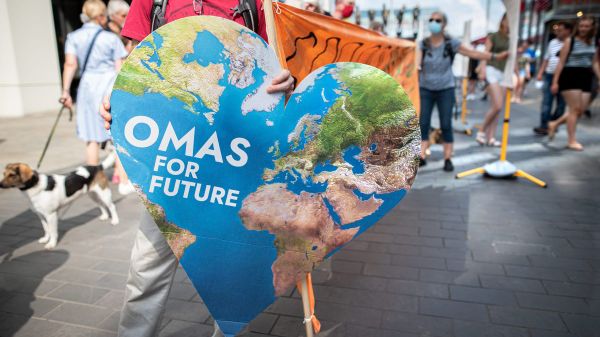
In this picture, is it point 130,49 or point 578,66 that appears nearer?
point 130,49

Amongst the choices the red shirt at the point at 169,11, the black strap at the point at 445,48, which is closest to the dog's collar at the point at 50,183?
the red shirt at the point at 169,11

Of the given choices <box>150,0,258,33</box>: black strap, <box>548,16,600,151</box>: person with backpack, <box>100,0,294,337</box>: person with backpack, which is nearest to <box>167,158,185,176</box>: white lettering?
<box>100,0,294,337</box>: person with backpack

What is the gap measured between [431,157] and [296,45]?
5.40 metres

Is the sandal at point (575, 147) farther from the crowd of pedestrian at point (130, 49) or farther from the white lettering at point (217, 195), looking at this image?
the white lettering at point (217, 195)

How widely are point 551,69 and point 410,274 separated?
23.6ft

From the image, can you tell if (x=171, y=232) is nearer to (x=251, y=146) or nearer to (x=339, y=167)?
(x=251, y=146)

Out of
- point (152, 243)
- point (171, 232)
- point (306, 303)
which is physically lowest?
point (306, 303)

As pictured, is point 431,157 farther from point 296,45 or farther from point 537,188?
point 296,45

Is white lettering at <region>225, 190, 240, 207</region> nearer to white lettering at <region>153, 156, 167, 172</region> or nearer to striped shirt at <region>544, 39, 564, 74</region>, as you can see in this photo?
white lettering at <region>153, 156, 167, 172</region>

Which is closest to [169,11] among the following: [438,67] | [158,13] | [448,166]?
[158,13]

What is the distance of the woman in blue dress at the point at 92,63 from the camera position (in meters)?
4.98

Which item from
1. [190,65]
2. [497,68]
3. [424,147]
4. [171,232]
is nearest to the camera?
[190,65]

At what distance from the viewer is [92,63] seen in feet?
16.6

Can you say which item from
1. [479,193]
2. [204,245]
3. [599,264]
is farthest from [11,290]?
[479,193]
